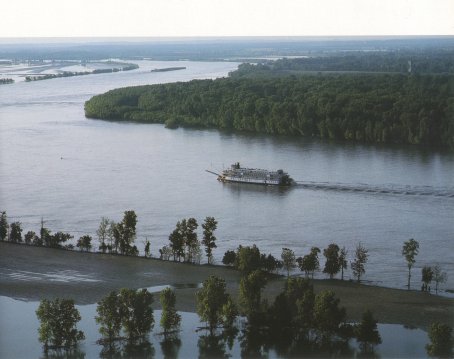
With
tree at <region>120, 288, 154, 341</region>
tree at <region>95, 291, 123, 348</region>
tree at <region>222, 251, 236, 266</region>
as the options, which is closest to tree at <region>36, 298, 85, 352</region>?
tree at <region>95, 291, 123, 348</region>

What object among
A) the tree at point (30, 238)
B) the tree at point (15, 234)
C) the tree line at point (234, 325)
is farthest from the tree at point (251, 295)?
the tree at point (15, 234)

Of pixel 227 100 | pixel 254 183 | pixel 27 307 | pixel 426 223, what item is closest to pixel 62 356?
pixel 27 307

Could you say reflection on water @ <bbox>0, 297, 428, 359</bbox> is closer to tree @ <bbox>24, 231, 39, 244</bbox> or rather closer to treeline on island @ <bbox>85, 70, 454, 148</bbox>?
tree @ <bbox>24, 231, 39, 244</bbox>

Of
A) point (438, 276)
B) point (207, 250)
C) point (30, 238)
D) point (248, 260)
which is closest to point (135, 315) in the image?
point (248, 260)

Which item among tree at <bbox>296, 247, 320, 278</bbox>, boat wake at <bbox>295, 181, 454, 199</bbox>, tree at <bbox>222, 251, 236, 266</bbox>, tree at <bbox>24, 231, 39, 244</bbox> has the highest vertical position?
boat wake at <bbox>295, 181, 454, 199</bbox>

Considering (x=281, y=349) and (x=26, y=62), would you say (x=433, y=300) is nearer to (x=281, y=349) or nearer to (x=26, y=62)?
(x=281, y=349)

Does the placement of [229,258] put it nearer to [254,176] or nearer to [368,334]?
[368,334]
